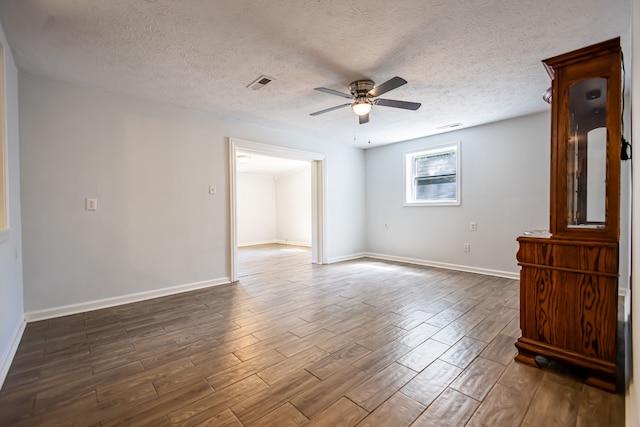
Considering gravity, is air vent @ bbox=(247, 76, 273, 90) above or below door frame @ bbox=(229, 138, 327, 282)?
above

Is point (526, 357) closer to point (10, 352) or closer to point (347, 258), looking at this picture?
point (10, 352)

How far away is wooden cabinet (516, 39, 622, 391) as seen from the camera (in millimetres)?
1660

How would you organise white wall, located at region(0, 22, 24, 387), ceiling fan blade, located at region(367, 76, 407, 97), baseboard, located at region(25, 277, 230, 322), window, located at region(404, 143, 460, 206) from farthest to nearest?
window, located at region(404, 143, 460, 206) → baseboard, located at region(25, 277, 230, 322) → ceiling fan blade, located at region(367, 76, 407, 97) → white wall, located at region(0, 22, 24, 387)

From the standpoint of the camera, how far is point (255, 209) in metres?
8.97

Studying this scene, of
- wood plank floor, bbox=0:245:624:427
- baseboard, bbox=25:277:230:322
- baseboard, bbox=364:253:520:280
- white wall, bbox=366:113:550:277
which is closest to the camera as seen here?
wood plank floor, bbox=0:245:624:427

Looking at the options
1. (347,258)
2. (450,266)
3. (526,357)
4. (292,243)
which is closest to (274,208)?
(292,243)

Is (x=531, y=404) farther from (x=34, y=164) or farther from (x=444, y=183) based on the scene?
(x=34, y=164)

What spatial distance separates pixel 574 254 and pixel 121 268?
4086 mm

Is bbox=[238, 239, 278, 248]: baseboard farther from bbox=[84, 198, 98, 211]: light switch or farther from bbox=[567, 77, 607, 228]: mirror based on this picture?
bbox=[567, 77, 607, 228]: mirror

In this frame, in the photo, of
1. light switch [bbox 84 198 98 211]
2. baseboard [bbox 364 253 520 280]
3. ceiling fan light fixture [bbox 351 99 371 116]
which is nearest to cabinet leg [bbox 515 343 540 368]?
ceiling fan light fixture [bbox 351 99 371 116]

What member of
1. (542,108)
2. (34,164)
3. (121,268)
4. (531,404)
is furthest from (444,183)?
(34,164)

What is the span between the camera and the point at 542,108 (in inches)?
147

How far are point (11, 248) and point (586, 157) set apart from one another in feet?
13.8

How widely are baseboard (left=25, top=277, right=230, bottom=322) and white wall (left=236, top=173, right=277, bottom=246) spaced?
15.8 feet
